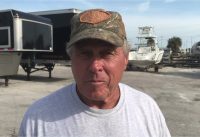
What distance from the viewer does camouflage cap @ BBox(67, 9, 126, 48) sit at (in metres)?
2.34

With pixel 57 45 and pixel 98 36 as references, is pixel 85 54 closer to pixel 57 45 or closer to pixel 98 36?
pixel 98 36

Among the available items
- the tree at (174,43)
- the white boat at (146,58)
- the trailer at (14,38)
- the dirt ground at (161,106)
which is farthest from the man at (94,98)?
the tree at (174,43)

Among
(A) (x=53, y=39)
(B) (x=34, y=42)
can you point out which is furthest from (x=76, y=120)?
(A) (x=53, y=39)

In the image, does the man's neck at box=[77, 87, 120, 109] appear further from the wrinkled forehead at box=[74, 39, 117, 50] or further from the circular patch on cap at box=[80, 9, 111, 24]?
the circular patch on cap at box=[80, 9, 111, 24]

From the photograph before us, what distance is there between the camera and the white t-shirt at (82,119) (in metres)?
2.46

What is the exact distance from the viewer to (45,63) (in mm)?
23234

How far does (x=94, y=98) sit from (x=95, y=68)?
161mm

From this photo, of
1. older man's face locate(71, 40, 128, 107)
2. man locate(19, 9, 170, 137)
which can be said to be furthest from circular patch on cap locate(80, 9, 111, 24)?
older man's face locate(71, 40, 128, 107)

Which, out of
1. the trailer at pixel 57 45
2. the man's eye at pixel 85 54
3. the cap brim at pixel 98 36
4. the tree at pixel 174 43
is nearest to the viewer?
the cap brim at pixel 98 36

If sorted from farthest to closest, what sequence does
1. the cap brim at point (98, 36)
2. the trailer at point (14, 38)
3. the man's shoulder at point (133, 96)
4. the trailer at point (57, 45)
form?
the trailer at point (57, 45) → the trailer at point (14, 38) → the man's shoulder at point (133, 96) → the cap brim at point (98, 36)

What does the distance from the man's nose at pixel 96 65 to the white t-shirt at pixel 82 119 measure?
9.2 inches

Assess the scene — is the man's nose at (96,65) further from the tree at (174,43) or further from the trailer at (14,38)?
the tree at (174,43)

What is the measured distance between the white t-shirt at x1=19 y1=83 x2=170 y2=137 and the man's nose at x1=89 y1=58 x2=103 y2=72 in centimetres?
23

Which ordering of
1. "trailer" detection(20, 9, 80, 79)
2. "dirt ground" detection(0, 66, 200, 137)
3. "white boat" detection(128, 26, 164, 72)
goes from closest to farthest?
"dirt ground" detection(0, 66, 200, 137), "trailer" detection(20, 9, 80, 79), "white boat" detection(128, 26, 164, 72)
